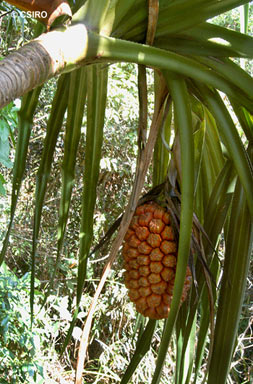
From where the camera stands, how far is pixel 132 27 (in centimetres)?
64

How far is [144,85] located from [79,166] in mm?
2643

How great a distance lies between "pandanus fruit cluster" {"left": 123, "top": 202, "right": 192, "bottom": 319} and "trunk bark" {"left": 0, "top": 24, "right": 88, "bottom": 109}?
28 cm

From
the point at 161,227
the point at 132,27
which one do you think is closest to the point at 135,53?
the point at 132,27

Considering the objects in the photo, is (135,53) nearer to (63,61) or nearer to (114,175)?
(63,61)

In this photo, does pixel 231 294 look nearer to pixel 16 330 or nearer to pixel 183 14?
pixel 183 14

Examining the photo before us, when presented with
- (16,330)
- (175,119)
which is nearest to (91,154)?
(175,119)

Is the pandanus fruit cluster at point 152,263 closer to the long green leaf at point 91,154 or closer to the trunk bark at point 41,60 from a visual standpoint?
the long green leaf at point 91,154

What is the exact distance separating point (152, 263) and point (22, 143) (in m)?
0.28

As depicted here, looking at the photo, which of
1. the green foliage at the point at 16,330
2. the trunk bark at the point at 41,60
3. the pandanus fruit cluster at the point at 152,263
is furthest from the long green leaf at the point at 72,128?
the green foliage at the point at 16,330

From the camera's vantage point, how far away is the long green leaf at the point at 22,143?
802 mm

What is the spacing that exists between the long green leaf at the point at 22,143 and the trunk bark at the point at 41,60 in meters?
0.30

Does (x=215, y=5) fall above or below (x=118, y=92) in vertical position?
below

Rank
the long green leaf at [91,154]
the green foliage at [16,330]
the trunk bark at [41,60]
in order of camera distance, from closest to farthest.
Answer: the trunk bark at [41,60] → the long green leaf at [91,154] → the green foliage at [16,330]

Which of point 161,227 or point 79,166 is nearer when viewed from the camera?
point 161,227
